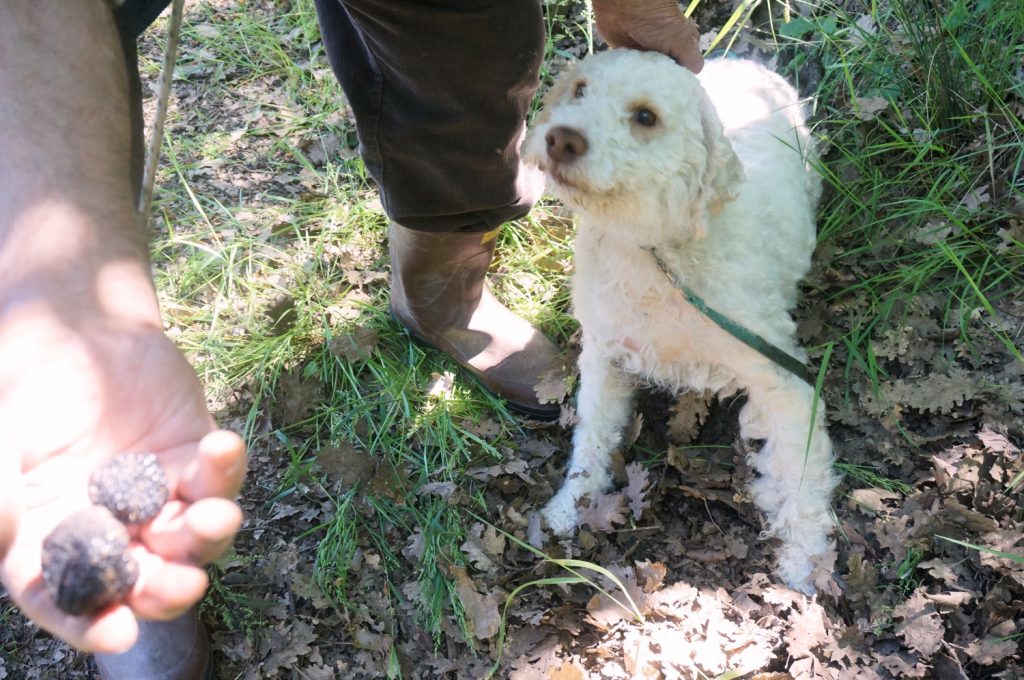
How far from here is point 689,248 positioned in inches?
92.0

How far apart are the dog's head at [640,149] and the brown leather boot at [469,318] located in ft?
2.96

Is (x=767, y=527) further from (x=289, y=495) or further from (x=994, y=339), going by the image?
(x=289, y=495)

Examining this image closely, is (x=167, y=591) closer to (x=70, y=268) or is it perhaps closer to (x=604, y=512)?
(x=70, y=268)

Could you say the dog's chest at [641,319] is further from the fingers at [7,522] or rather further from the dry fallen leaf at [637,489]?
the fingers at [7,522]

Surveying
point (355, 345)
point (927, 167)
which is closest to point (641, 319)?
point (355, 345)

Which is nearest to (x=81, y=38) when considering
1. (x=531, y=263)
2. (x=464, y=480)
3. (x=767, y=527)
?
(x=464, y=480)

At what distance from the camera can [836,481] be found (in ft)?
8.71

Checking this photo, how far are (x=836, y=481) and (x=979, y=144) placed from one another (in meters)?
1.53

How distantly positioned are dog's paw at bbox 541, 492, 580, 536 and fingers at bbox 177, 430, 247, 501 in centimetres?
166

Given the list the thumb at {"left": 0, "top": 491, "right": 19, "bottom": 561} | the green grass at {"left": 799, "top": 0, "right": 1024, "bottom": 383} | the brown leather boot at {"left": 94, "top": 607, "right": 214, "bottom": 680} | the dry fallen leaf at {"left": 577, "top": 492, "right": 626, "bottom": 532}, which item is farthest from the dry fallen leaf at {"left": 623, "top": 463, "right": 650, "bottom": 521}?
the thumb at {"left": 0, "top": 491, "right": 19, "bottom": 561}

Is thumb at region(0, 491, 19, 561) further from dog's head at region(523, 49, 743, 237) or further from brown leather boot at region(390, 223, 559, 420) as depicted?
brown leather boot at region(390, 223, 559, 420)

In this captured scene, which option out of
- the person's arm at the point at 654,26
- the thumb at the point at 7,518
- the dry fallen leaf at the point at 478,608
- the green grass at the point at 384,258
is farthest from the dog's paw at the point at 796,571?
the thumb at the point at 7,518

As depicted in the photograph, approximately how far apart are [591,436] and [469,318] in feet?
2.62

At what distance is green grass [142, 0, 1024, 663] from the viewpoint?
2838 mm
